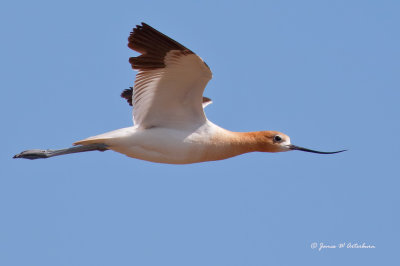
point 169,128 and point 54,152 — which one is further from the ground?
point 169,128

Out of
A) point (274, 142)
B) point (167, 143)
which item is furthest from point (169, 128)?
point (274, 142)

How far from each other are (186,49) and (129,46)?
833 mm

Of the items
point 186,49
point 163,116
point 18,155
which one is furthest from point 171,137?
point 18,155

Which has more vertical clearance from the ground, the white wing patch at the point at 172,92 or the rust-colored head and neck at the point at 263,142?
the white wing patch at the point at 172,92

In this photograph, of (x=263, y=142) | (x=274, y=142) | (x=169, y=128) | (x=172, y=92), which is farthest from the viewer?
(x=274, y=142)

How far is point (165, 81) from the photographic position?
37.4 ft

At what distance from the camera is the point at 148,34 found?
35.2 feet

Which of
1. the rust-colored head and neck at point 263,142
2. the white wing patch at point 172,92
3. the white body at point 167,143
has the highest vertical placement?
the white wing patch at point 172,92

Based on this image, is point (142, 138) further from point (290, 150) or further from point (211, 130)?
point (290, 150)

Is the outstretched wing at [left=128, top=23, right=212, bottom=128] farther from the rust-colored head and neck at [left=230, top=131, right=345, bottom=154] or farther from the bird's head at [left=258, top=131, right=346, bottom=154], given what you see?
the bird's head at [left=258, top=131, right=346, bottom=154]

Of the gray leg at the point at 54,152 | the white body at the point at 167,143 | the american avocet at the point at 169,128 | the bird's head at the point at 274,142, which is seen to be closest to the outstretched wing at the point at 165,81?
the american avocet at the point at 169,128

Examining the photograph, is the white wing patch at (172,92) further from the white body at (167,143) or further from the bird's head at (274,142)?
the bird's head at (274,142)

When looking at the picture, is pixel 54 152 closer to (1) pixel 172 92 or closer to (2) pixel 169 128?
(2) pixel 169 128

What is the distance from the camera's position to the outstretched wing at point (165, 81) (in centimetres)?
1080
